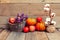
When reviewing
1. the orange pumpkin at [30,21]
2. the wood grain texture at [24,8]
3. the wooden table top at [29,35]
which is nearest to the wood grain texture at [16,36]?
the wooden table top at [29,35]

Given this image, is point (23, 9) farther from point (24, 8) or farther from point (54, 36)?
point (54, 36)

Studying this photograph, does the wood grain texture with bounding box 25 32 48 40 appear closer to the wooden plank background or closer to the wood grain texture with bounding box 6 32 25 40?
the wood grain texture with bounding box 6 32 25 40

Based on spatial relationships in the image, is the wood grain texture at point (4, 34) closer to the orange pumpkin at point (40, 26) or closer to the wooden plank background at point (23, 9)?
the wooden plank background at point (23, 9)

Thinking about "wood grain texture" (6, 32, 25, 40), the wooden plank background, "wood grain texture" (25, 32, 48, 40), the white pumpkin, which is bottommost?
"wood grain texture" (25, 32, 48, 40)

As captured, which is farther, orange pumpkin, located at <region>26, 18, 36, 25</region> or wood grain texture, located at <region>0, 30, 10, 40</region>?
orange pumpkin, located at <region>26, 18, 36, 25</region>

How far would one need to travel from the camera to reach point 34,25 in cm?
132

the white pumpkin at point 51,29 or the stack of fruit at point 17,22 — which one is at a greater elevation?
the stack of fruit at point 17,22

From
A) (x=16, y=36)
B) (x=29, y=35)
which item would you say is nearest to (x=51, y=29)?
(x=29, y=35)

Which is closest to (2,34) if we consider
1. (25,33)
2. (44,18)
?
(25,33)

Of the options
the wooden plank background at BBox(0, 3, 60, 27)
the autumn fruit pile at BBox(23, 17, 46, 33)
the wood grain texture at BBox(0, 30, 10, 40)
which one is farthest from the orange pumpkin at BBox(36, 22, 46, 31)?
the wood grain texture at BBox(0, 30, 10, 40)

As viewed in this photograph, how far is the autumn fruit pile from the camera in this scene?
1.27m

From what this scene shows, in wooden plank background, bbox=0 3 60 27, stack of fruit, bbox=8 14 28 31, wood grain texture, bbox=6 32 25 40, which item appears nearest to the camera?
wood grain texture, bbox=6 32 25 40

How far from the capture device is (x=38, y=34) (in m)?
1.21

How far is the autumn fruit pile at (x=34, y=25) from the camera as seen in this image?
50.1 inches
